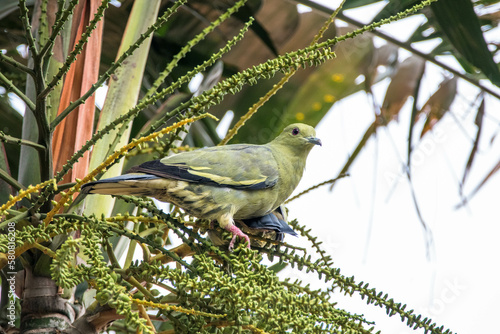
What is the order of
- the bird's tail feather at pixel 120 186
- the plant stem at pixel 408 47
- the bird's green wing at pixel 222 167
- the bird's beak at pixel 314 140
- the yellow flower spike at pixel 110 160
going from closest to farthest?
1. the yellow flower spike at pixel 110 160
2. the bird's tail feather at pixel 120 186
3. the bird's green wing at pixel 222 167
4. the bird's beak at pixel 314 140
5. the plant stem at pixel 408 47

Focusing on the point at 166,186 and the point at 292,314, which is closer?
the point at 292,314

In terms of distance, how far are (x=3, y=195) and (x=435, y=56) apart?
1577mm

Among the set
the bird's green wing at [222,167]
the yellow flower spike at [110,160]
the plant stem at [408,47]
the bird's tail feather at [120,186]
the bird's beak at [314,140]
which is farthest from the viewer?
the plant stem at [408,47]

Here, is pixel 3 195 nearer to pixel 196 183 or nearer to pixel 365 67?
pixel 196 183

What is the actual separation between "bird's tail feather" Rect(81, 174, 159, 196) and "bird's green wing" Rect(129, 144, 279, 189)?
0.04 meters

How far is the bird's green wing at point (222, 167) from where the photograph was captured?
127 centimetres

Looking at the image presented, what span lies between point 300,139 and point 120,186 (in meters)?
0.60

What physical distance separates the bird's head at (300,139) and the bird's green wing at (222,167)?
0.14 m

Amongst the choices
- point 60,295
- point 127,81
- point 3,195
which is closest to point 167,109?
point 127,81

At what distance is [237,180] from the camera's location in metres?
1.35

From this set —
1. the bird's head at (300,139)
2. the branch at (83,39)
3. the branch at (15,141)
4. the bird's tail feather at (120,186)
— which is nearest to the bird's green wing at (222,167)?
the bird's tail feather at (120,186)

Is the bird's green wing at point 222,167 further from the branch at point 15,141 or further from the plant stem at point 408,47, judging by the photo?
the plant stem at point 408,47

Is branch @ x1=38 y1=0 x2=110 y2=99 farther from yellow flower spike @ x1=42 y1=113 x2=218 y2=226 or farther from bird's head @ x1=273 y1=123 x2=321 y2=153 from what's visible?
bird's head @ x1=273 y1=123 x2=321 y2=153

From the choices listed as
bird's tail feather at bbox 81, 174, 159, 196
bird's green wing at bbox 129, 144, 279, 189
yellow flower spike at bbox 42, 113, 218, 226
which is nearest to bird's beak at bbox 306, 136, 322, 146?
bird's green wing at bbox 129, 144, 279, 189
